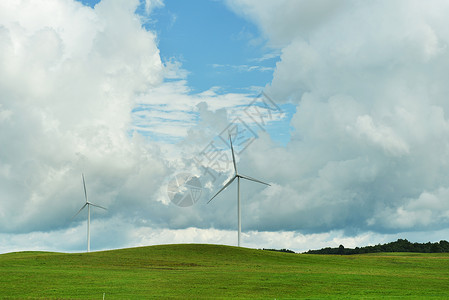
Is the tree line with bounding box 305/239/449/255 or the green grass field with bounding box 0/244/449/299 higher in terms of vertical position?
the tree line with bounding box 305/239/449/255

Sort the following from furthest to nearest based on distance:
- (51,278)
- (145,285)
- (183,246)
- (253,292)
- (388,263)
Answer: (183,246) → (388,263) → (51,278) → (145,285) → (253,292)

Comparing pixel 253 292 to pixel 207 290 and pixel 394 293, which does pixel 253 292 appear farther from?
pixel 394 293

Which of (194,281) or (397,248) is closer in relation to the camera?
(194,281)

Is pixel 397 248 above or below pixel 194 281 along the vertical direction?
above

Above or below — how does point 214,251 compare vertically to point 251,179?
below

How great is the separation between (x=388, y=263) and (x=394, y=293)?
140 feet

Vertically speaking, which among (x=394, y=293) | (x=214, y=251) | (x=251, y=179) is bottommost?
(x=394, y=293)

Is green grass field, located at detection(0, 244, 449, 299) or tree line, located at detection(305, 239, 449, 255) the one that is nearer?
green grass field, located at detection(0, 244, 449, 299)

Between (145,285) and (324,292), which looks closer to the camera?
(324,292)

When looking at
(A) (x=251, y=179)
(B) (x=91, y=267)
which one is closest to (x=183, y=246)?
(A) (x=251, y=179)

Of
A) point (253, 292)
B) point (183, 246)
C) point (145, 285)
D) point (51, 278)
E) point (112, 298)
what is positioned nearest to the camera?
point (112, 298)

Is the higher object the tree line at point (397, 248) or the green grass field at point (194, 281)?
the tree line at point (397, 248)

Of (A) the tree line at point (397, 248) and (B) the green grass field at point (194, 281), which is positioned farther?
(A) the tree line at point (397, 248)

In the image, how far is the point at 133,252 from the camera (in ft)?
325
